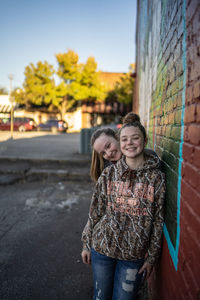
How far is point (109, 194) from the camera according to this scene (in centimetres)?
166

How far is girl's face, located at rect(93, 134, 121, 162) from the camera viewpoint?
2254 millimetres

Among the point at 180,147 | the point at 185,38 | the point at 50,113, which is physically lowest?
the point at 180,147

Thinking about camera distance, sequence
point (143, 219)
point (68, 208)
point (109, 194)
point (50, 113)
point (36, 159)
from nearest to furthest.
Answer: point (143, 219), point (109, 194), point (68, 208), point (36, 159), point (50, 113)

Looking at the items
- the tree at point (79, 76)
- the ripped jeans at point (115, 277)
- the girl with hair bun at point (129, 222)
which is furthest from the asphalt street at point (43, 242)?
the tree at point (79, 76)

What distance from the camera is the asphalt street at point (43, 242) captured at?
2.37 metres

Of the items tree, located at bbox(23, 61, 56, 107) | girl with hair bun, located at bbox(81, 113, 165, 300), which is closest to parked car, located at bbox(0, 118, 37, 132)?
tree, located at bbox(23, 61, 56, 107)

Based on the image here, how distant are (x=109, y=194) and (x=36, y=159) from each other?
6579 millimetres

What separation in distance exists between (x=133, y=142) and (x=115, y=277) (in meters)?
1.06

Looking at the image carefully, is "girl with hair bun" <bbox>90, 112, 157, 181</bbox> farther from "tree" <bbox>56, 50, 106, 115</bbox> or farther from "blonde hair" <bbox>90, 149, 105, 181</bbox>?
"tree" <bbox>56, 50, 106, 115</bbox>

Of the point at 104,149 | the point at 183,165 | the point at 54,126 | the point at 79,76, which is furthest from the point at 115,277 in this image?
the point at 79,76

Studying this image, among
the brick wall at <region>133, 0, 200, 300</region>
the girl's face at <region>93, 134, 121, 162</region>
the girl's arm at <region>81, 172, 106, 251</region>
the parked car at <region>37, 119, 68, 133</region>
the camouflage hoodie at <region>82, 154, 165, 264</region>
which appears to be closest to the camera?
the brick wall at <region>133, 0, 200, 300</region>

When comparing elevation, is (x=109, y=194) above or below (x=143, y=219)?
above

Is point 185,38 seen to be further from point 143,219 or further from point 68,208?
point 68,208

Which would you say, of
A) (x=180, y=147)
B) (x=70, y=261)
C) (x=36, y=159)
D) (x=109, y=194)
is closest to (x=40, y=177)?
(x=36, y=159)
